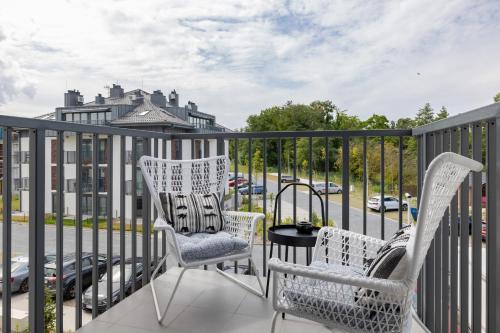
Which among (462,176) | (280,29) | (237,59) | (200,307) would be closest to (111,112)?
(237,59)

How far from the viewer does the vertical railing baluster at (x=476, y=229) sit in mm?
1389

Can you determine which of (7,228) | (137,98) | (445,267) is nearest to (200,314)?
(7,228)

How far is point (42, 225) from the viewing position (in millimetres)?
1626

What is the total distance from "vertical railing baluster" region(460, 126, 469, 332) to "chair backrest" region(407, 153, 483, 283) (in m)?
0.39

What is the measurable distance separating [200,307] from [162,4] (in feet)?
30.7

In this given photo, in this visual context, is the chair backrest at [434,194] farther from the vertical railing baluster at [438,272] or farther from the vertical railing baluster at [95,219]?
the vertical railing baluster at [95,219]

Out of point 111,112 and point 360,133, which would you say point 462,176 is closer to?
point 360,133

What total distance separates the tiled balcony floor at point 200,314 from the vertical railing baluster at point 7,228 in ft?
1.69

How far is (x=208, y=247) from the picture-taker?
212 cm

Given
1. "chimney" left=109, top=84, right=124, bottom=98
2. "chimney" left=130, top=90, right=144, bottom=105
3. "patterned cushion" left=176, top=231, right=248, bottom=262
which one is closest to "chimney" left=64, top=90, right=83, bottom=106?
"chimney" left=109, top=84, right=124, bottom=98

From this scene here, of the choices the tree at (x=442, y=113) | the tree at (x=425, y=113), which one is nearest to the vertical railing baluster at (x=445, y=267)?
the tree at (x=442, y=113)

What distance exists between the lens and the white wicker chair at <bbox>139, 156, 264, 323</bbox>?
2195mm

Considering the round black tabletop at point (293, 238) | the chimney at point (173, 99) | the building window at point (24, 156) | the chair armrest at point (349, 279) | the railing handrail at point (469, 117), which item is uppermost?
the chimney at point (173, 99)

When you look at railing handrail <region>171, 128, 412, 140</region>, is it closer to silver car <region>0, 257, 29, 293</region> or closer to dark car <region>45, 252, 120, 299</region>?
dark car <region>45, 252, 120, 299</region>
